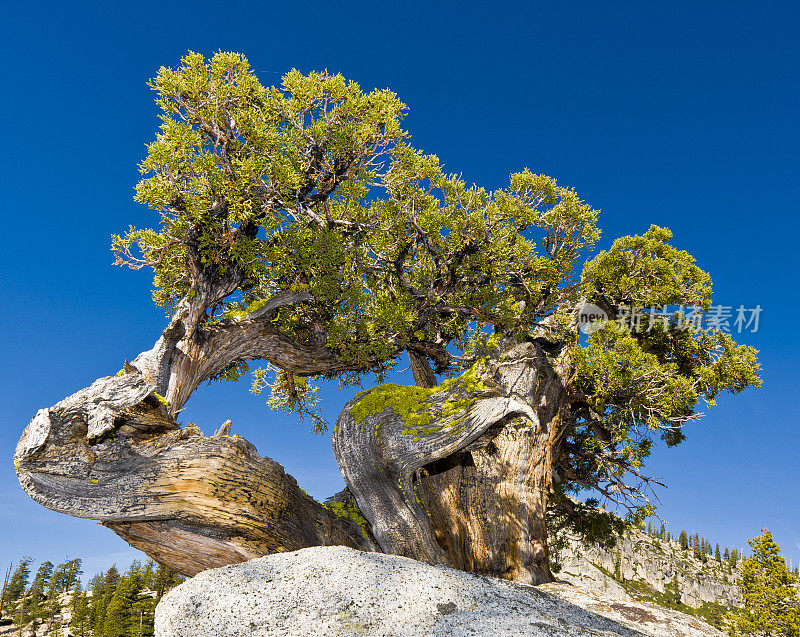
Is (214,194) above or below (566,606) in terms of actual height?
above

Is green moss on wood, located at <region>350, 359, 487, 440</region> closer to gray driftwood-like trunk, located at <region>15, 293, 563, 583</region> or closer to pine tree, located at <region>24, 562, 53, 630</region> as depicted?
gray driftwood-like trunk, located at <region>15, 293, 563, 583</region>

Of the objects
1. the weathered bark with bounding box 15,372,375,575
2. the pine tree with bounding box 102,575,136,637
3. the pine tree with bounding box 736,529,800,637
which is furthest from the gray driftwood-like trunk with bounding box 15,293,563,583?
the pine tree with bounding box 102,575,136,637

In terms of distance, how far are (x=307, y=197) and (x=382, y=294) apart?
4.17 m

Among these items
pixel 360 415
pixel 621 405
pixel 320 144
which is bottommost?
pixel 360 415

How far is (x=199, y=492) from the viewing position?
1195 centimetres

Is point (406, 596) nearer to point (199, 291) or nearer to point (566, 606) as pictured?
point (566, 606)

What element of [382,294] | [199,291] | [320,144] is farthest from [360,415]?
[320,144]

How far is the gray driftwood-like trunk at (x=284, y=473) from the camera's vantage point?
11.6 m

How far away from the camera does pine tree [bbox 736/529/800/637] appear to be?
4622cm

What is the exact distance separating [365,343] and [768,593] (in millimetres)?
53083

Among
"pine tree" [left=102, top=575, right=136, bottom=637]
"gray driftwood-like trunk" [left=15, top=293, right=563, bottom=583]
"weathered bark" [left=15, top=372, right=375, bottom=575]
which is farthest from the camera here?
"pine tree" [left=102, top=575, right=136, bottom=637]

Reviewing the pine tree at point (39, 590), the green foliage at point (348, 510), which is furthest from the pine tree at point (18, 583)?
the green foliage at point (348, 510)

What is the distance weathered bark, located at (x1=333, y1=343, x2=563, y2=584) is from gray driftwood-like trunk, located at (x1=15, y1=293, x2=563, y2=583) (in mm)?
41

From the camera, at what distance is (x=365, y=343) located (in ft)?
55.9
